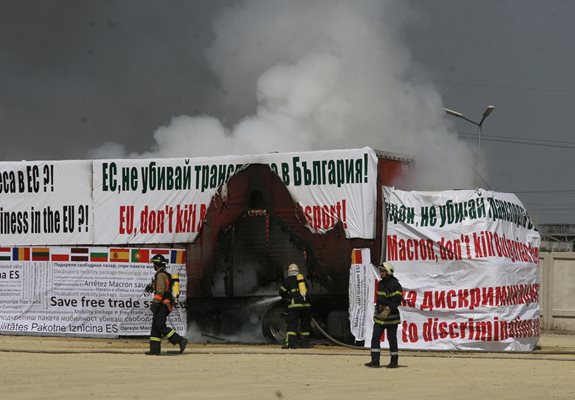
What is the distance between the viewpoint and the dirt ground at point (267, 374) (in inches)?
550

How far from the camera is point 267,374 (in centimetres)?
1645

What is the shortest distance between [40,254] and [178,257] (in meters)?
3.08

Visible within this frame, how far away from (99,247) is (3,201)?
271cm

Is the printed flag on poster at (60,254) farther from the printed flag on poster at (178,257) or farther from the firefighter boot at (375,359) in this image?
the firefighter boot at (375,359)

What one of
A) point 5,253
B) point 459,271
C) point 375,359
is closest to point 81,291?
point 5,253

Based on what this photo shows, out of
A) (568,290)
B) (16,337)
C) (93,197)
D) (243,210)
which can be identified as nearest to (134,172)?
(93,197)

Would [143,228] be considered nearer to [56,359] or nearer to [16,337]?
[16,337]

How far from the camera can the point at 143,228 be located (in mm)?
24078

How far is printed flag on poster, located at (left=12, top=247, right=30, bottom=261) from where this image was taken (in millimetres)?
24703

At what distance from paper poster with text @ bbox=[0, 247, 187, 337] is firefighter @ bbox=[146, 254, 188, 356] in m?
3.28

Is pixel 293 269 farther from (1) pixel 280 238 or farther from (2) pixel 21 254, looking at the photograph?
(2) pixel 21 254

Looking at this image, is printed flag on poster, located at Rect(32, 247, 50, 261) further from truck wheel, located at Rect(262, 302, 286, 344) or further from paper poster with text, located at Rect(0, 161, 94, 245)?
truck wheel, located at Rect(262, 302, 286, 344)

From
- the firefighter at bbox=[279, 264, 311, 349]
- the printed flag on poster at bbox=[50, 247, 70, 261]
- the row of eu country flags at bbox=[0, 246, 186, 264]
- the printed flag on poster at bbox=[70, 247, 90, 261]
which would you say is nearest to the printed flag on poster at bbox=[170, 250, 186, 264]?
the row of eu country flags at bbox=[0, 246, 186, 264]

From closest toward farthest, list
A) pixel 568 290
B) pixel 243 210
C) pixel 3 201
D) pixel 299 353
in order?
pixel 299 353 → pixel 243 210 → pixel 3 201 → pixel 568 290
